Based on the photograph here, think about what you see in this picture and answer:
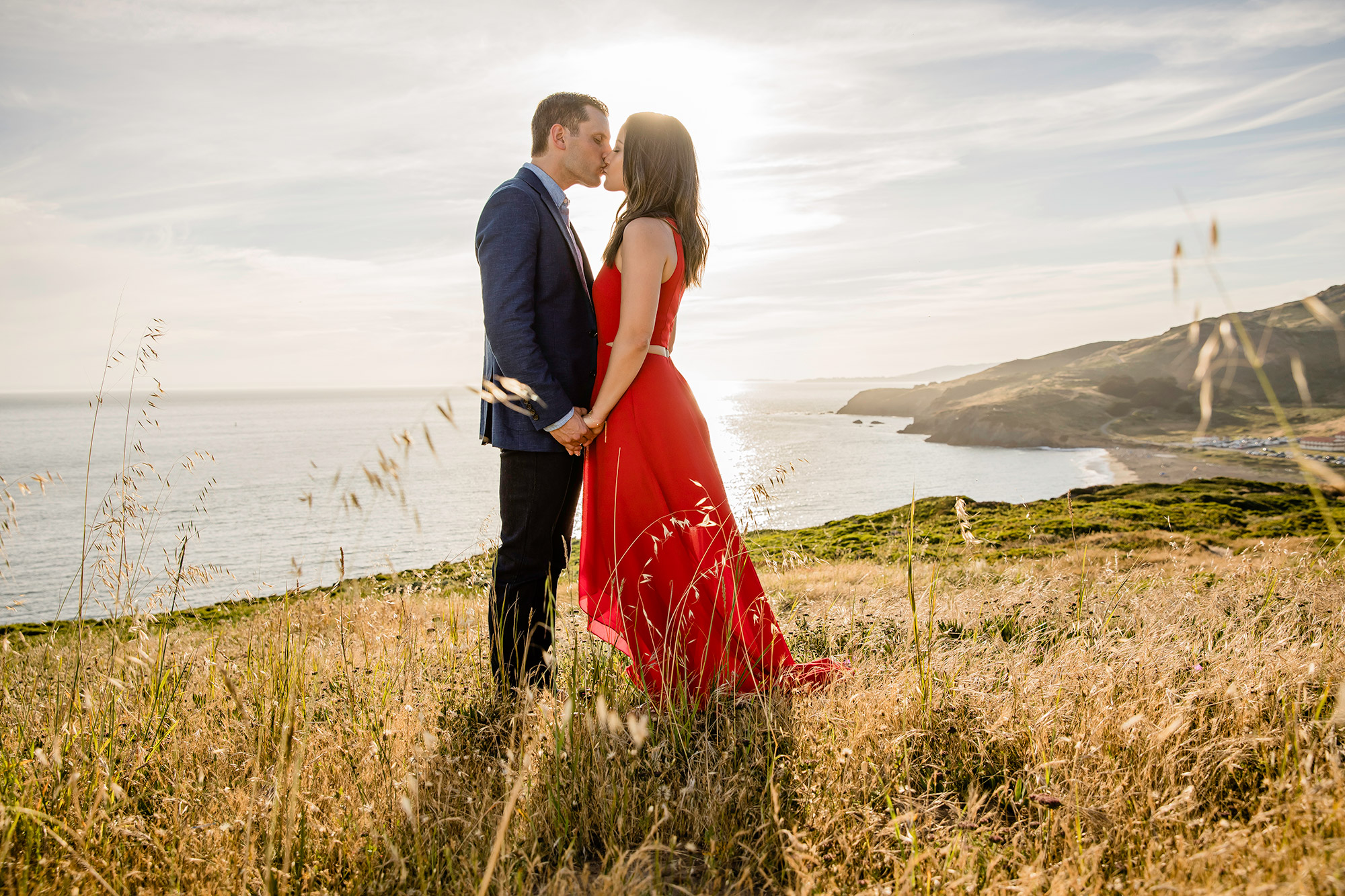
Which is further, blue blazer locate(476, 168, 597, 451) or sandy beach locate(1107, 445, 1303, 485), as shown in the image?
sandy beach locate(1107, 445, 1303, 485)

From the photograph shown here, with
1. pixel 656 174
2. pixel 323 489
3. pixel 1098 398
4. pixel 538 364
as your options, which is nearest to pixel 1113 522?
pixel 323 489

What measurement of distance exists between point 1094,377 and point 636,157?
86574 mm

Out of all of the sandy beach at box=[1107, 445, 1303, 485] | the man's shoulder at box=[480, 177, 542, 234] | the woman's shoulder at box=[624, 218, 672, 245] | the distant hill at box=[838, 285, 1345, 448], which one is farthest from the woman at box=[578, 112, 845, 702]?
the distant hill at box=[838, 285, 1345, 448]

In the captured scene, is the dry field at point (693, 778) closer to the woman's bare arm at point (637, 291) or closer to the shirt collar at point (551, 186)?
the woman's bare arm at point (637, 291)

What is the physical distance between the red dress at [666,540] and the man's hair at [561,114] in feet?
2.42

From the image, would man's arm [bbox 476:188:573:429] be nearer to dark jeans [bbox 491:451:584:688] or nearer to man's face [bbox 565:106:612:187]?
dark jeans [bbox 491:451:584:688]

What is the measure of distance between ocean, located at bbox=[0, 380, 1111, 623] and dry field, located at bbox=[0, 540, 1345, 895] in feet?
1.76

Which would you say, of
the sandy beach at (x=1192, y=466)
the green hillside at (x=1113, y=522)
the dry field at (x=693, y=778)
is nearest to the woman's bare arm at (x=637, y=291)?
the dry field at (x=693, y=778)

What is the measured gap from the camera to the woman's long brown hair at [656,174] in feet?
9.53

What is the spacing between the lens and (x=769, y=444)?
69.8 metres

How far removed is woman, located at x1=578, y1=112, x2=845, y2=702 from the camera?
2834mm

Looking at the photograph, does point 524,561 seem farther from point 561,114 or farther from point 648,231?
point 561,114

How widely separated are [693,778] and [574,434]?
1466mm

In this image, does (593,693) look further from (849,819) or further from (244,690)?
(244,690)
